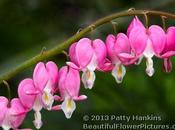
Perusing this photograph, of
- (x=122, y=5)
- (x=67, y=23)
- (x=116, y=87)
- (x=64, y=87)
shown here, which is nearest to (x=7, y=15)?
(x=67, y=23)

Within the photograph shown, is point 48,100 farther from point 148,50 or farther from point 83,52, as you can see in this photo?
point 148,50

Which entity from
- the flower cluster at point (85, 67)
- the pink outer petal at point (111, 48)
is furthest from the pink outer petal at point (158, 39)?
the pink outer petal at point (111, 48)

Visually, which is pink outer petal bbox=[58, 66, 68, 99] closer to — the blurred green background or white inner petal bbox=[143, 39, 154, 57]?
white inner petal bbox=[143, 39, 154, 57]

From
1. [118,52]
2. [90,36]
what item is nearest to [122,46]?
[118,52]

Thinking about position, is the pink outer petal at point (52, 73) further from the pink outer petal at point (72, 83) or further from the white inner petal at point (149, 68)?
the white inner petal at point (149, 68)

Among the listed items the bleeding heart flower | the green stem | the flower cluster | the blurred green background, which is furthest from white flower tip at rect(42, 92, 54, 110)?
the blurred green background
